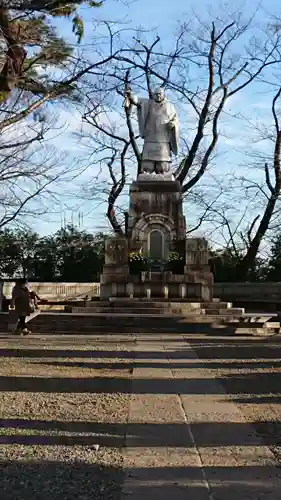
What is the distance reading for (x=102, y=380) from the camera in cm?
988

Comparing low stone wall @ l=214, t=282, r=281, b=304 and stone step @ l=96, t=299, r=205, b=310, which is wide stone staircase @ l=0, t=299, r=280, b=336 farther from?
low stone wall @ l=214, t=282, r=281, b=304

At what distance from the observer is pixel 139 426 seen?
22.8ft

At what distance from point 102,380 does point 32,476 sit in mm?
4754

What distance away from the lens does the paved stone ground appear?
195 inches

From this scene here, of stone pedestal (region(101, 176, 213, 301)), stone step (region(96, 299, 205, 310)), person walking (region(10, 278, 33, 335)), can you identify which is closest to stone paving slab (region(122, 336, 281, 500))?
person walking (region(10, 278, 33, 335))

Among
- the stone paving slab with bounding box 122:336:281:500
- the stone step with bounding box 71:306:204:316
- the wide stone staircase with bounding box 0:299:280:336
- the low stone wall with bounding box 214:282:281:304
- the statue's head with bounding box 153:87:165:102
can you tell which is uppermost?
the statue's head with bounding box 153:87:165:102

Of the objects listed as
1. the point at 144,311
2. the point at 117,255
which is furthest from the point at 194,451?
the point at 117,255

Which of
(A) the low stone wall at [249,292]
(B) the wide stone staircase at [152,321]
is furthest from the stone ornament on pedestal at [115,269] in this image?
(A) the low stone wall at [249,292]

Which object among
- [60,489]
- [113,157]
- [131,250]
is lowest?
[60,489]

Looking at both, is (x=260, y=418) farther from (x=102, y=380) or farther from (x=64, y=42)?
(x=64, y=42)

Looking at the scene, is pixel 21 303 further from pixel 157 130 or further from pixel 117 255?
pixel 157 130

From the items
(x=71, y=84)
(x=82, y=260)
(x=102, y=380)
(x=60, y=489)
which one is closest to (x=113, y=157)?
(x=82, y=260)

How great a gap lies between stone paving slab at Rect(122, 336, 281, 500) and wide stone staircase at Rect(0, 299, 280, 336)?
375 inches

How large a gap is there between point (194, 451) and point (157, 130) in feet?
72.2
